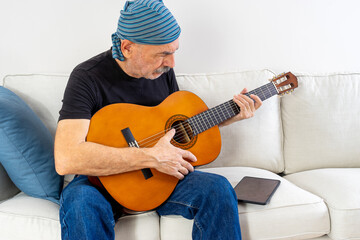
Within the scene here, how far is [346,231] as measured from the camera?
4.36ft

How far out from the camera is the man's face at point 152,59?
1333mm

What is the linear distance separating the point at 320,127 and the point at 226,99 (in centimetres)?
54

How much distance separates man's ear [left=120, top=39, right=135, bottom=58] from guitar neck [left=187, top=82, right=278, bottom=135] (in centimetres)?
37

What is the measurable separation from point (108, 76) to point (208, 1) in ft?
3.14

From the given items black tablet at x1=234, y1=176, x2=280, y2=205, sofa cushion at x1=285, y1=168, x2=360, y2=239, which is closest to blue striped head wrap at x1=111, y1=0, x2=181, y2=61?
black tablet at x1=234, y1=176, x2=280, y2=205

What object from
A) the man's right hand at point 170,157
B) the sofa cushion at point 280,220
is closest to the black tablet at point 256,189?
the sofa cushion at point 280,220

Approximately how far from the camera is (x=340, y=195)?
4.56ft

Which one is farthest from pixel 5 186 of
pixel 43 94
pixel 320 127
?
pixel 320 127

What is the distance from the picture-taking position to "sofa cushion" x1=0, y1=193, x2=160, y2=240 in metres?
1.23

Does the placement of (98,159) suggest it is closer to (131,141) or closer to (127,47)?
(131,141)

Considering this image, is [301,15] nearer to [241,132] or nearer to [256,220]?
[241,132]

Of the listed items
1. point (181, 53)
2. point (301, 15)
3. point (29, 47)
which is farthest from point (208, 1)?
point (29, 47)

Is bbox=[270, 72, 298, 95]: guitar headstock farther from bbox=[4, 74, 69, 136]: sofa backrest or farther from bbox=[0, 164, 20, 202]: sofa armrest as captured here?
bbox=[0, 164, 20, 202]: sofa armrest

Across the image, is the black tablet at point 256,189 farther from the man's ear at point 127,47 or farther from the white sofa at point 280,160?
the man's ear at point 127,47
